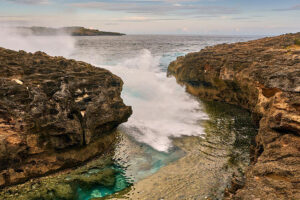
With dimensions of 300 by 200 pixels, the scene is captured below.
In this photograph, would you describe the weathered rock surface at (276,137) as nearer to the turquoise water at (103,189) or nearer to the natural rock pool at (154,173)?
the natural rock pool at (154,173)

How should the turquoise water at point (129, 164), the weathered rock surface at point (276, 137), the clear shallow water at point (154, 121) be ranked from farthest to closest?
the clear shallow water at point (154, 121)
the turquoise water at point (129, 164)
the weathered rock surface at point (276, 137)

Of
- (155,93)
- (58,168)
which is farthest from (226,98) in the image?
(58,168)

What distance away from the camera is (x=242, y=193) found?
5895 millimetres

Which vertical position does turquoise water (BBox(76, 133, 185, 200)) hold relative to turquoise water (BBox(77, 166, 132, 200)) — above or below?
above

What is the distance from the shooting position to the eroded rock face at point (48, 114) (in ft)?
31.1

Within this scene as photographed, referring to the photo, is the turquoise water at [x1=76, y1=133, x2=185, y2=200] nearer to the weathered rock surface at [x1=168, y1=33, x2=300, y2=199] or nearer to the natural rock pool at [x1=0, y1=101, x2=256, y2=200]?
the natural rock pool at [x1=0, y1=101, x2=256, y2=200]

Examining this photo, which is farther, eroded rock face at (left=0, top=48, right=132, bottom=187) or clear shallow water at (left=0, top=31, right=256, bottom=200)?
clear shallow water at (left=0, top=31, right=256, bottom=200)

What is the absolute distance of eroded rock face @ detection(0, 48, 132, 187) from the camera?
373 inches

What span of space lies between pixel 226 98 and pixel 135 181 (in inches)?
550

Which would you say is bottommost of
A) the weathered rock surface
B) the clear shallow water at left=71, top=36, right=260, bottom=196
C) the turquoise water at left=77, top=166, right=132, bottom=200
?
the turquoise water at left=77, top=166, right=132, bottom=200

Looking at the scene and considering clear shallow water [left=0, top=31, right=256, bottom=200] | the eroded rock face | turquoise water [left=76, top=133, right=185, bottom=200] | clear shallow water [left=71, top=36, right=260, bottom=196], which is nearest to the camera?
the eroded rock face

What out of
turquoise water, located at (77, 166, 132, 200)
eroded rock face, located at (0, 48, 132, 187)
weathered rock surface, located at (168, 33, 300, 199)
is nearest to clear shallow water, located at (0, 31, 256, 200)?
turquoise water, located at (77, 166, 132, 200)

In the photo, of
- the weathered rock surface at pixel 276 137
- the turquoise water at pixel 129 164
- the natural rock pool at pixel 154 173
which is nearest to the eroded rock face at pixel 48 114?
the natural rock pool at pixel 154 173

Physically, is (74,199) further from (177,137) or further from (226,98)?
(226,98)
